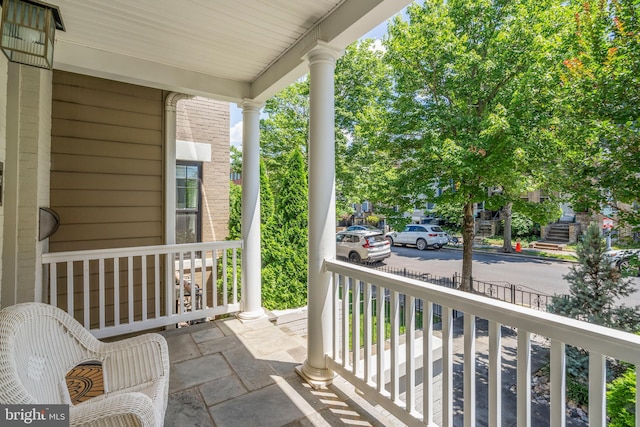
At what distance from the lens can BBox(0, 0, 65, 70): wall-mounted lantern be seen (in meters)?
1.51

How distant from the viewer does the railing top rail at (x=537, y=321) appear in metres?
0.95

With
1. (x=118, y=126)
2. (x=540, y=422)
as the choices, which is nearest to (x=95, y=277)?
(x=118, y=126)

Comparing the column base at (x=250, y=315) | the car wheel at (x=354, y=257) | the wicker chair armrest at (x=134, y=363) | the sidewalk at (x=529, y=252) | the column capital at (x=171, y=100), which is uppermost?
the column capital at (x=171, y=100)

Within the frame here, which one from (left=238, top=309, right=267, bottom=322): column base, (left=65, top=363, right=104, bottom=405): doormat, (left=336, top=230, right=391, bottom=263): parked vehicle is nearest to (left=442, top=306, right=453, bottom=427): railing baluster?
(left=65, top=363, right=104, bottom=405): doormat

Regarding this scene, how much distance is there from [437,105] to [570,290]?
4.17 metres

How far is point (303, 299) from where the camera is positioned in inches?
204

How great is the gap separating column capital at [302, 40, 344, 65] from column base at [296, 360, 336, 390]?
232cm

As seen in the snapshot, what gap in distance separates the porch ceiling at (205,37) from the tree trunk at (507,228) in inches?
230

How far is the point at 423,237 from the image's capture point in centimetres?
1261

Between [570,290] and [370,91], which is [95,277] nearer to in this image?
[570,290]

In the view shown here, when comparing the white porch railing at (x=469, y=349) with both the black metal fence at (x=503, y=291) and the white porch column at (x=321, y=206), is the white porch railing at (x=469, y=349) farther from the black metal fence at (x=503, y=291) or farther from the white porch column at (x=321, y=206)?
the black metal fence at (x=503, y=291)

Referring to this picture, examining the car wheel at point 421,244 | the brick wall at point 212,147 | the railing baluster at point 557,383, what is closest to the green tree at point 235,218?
the brick wall at point 212,147

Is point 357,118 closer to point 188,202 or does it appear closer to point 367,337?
point 188,202

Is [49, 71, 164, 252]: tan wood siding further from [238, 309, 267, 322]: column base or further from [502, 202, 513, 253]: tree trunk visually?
[502, 202, 513, 253]: tree trunk
